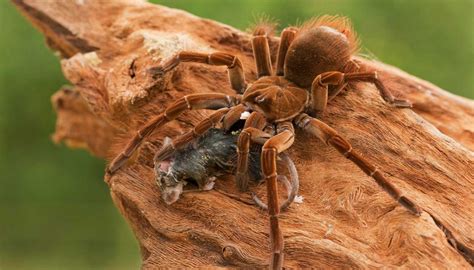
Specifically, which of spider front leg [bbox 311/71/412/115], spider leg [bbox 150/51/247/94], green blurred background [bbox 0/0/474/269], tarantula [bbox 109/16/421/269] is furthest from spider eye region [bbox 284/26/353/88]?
green blurred background [bbox 0/0/474/269]

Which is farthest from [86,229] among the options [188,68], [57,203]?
[188,68]

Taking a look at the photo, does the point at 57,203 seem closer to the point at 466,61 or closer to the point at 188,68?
the point at 188,68

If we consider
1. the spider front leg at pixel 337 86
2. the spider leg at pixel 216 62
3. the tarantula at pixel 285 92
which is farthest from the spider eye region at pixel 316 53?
the spider leg at pixel 216 62

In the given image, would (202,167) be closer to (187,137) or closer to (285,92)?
(187,137)

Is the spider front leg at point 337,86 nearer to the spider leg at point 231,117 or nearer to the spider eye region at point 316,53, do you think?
the spider eye region at point 316,53

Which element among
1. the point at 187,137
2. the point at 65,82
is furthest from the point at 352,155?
the point at 65,82

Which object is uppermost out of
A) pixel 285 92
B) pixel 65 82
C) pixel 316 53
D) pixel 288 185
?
pixel 316 53
